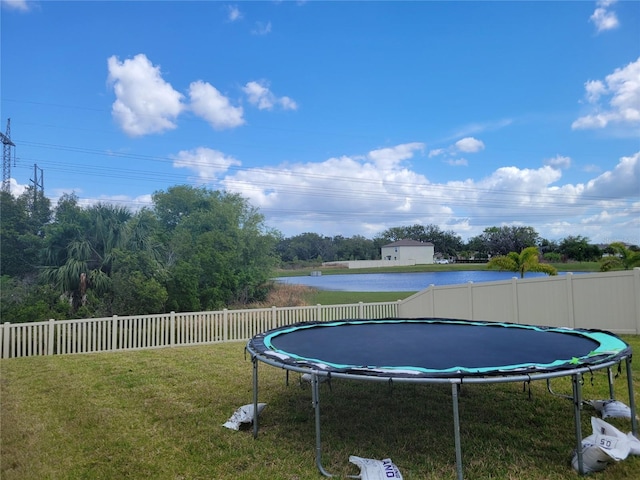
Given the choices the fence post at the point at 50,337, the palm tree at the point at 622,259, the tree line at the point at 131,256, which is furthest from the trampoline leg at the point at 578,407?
the palm tree at the point at 622,259

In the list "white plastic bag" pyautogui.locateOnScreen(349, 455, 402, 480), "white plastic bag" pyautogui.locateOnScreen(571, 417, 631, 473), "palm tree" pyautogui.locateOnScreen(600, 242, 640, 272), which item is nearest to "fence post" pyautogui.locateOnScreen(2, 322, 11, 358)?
"white plastic bag" pyautogui.locateOnScreen(349, 455, 402, 480)

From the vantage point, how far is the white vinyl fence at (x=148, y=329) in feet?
21.4

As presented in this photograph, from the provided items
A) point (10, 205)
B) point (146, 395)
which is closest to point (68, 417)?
point (146, 395)

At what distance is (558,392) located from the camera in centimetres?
403

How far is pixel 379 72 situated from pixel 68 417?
10039 millimetres

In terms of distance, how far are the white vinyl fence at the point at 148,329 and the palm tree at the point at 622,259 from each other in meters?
7.09

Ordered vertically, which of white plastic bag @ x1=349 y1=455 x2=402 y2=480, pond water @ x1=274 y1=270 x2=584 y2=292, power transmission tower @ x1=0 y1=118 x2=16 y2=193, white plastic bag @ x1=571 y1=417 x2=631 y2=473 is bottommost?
pond water @ x1=274 y1=270 x2=584 y2=292

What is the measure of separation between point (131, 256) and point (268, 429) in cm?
736

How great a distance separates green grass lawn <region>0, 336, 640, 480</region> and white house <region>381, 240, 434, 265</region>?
34.9m

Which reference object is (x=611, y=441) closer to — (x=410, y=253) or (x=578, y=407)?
(x=578, y=407)

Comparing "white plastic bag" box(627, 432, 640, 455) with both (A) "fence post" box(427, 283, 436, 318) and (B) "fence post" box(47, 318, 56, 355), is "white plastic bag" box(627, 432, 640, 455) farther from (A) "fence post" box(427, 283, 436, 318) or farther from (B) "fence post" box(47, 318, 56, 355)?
(B) "fence post" box(47, 318, 56, 355)

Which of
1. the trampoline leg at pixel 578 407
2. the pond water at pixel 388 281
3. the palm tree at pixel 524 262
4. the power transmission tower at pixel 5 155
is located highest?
the power transmission tower at pixel 5 155

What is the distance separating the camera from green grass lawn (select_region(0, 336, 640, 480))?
8.04 feet

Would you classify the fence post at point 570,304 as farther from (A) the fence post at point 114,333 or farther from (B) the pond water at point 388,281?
(B) the pond water at point 388,281
